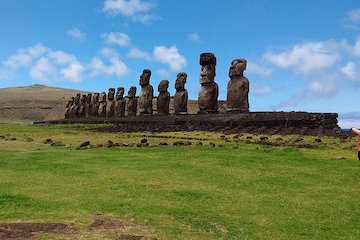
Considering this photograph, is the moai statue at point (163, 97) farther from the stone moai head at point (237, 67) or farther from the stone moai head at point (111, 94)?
the stone moai head at point (111, 94)

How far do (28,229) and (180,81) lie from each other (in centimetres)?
2260

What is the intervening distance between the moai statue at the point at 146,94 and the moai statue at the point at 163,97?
76.2 inches

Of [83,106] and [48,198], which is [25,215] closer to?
[48,198]

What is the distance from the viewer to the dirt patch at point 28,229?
546cm

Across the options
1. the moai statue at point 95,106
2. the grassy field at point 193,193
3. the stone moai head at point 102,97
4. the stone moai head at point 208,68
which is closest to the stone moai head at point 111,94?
the stone moai head at point 102,97

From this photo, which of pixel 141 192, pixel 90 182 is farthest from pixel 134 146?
pixel 141 192

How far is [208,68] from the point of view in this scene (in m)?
25.2

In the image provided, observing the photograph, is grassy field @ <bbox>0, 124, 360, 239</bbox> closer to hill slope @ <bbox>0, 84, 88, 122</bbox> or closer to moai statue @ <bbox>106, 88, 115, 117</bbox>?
moai statue @ <bbox>106, 88, 115, 117</bbox>

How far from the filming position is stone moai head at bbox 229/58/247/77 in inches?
916

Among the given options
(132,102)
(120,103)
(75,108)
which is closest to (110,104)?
(120,103)

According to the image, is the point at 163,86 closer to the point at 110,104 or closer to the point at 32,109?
the point at 110,104

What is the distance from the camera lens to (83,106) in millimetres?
46688

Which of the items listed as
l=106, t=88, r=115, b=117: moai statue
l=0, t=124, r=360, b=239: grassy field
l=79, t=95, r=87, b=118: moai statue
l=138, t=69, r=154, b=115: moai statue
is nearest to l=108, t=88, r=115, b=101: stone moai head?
l=106, t=88, r=115, b=117: moai statue

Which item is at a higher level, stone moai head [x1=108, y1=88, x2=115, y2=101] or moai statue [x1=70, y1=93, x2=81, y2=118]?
stone moai head [x1=108, y1=88, x2=115, y2=101]
